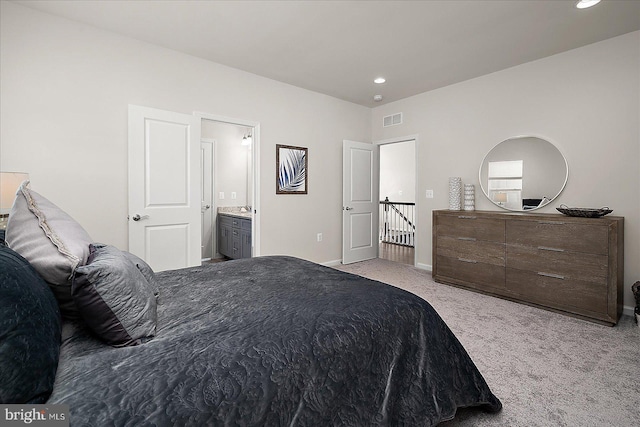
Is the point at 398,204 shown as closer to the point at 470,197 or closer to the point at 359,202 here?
the point at 359,202

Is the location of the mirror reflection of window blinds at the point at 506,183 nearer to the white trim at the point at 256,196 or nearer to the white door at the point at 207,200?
the white trim at the point at 256,196

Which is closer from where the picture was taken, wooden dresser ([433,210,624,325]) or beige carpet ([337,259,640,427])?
beige carpet ([337,259,640,427])

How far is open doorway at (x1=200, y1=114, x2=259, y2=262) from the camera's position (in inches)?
206

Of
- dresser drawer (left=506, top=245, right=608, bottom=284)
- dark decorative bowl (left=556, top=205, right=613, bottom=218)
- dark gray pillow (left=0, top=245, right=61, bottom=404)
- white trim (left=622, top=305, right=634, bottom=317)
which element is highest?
dark decorative bowl (left=556, top=205, right=613, bottom=218)

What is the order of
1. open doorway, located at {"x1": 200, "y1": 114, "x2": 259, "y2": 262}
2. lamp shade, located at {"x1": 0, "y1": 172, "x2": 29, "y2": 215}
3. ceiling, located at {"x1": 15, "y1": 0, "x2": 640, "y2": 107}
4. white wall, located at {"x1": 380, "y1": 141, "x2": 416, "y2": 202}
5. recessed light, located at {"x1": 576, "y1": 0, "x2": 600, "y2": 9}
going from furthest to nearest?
white wall, located at {"x1": 380, "y1": 141, "x2": 416, "y2": 202}
open doorway, located at {"x1": 200, "y1": 114, "x2": 259, "y2": 262}
ceiling, located at {"x1": 15, "y1": 0, "x2": 640, "y2": 107}
recessed light, located at {"x1": 576, "y1": 0, "x2": 600, "y2": 9}
lamp shade, located at {"x1": 0, "y1": 172, "x2": 29, "y2": 215}

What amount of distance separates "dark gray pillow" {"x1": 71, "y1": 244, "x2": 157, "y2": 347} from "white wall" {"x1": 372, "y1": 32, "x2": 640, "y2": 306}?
4203 mm

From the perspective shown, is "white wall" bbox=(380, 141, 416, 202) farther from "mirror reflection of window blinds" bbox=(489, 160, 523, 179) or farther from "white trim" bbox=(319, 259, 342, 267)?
"mirror reflection of window blinds" bbox=(489, 160, 523, 179)

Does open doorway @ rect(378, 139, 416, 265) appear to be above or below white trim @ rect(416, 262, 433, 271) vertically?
above

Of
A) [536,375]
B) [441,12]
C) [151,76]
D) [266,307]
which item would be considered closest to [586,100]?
[441,12]

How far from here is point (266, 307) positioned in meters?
1.34

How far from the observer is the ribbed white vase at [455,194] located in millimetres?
4250

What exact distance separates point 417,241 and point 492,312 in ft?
6.43

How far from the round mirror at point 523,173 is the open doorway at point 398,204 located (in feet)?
6.59

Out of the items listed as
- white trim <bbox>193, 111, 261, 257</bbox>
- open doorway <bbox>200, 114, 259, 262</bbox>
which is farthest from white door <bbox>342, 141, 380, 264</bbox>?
open doorway <bbox>200, 114, 259, 262</bbox>
